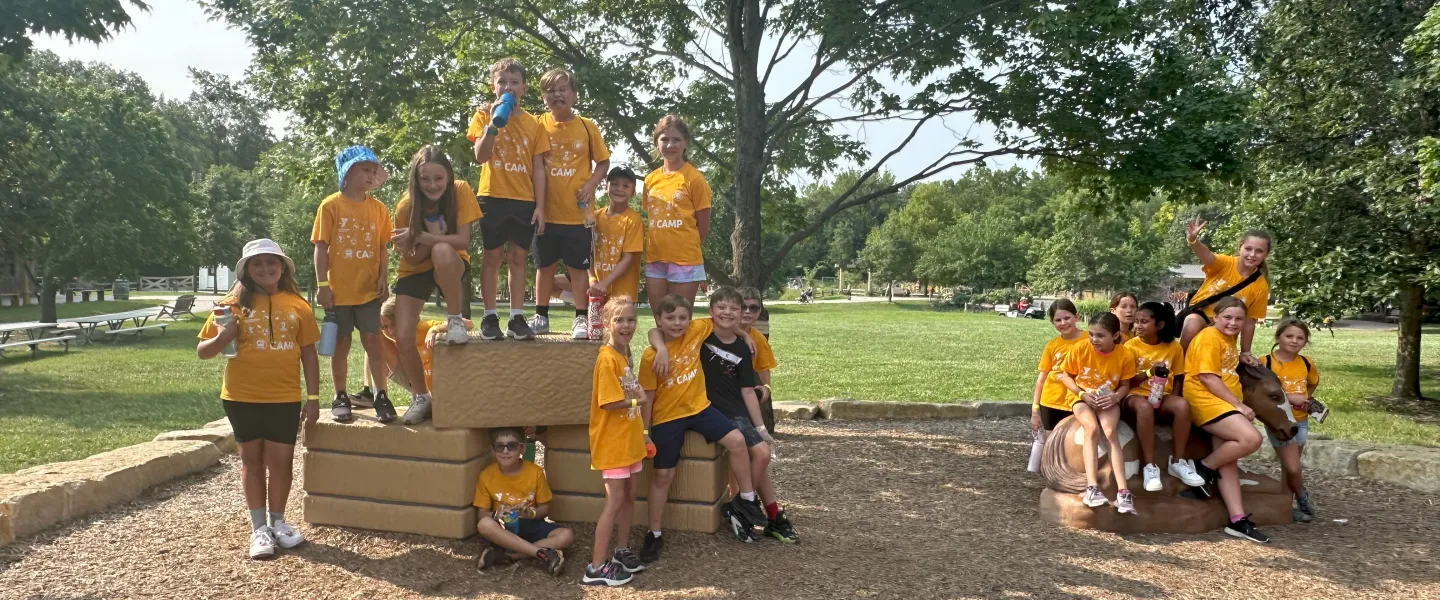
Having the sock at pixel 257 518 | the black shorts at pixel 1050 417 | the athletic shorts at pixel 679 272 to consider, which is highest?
the athletic shorts at pixel 679 272

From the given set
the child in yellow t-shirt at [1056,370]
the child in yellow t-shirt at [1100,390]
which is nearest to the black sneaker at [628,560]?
the child in yellow t-shirt at [1100,390]

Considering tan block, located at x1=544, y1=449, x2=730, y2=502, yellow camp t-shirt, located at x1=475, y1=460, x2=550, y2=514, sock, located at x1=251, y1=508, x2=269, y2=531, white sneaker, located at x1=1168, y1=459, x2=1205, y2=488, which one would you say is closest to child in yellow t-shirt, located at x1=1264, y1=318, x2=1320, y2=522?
white sneaker, located at x1=1168, y1=459, x2=1205, y2=488

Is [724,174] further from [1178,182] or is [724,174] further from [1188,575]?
[1188,575]

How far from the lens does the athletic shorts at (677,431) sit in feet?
15.8

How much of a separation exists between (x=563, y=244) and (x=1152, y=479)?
395 centimetres

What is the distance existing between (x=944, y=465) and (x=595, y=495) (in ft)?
11.1

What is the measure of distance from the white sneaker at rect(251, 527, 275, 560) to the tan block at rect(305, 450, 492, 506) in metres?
0.41

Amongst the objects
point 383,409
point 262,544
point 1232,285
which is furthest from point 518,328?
point 1232,285

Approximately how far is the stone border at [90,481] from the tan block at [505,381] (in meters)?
2.46

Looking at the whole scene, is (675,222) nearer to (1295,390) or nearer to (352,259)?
(352,259)

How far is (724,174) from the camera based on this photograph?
1028 cm

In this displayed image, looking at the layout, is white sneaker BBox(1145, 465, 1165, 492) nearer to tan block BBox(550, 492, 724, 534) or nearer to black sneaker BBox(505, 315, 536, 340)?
tan block BBox(550, 492, 724, 534)

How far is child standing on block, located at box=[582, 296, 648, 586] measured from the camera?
4.40 metres

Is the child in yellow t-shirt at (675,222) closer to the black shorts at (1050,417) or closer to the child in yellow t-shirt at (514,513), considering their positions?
the child in yellow t-shirt at (514,513)
